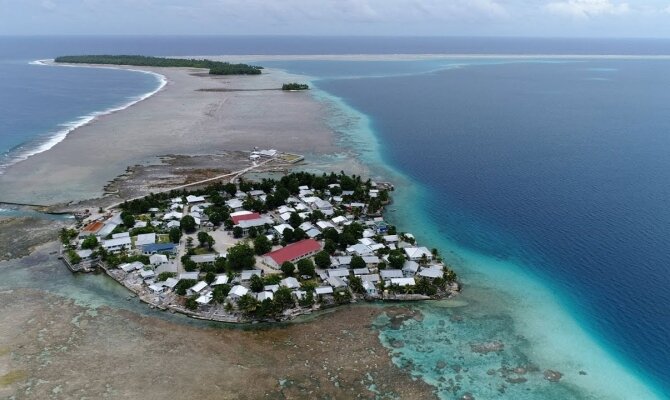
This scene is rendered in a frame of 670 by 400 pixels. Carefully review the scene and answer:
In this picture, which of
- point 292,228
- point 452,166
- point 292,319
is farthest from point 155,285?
point 452,166

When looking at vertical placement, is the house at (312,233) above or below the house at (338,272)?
above

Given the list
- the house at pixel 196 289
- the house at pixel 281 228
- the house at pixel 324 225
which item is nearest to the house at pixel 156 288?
the house at pixel 196 289

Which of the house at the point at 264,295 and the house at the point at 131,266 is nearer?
the house at the point at 264,295

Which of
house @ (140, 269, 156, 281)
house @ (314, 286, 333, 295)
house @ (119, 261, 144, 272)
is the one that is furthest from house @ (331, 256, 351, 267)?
house @ (119, 261, 144, 272)

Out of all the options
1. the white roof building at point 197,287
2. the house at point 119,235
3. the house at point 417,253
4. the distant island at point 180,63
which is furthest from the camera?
the distant island at point 180,63

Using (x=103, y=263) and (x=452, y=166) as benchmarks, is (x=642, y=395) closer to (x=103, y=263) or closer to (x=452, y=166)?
(x=103, y=263)

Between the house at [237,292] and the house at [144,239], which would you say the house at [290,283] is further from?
the house at [144,239]

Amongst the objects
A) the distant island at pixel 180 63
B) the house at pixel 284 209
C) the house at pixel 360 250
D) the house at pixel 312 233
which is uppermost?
the distant island at pixel 180 63

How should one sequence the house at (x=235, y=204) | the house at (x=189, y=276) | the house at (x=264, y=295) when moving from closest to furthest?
the house at (x=264, y=295)
the house at (x=189, y=276)
the house at (x=235, y=204)
